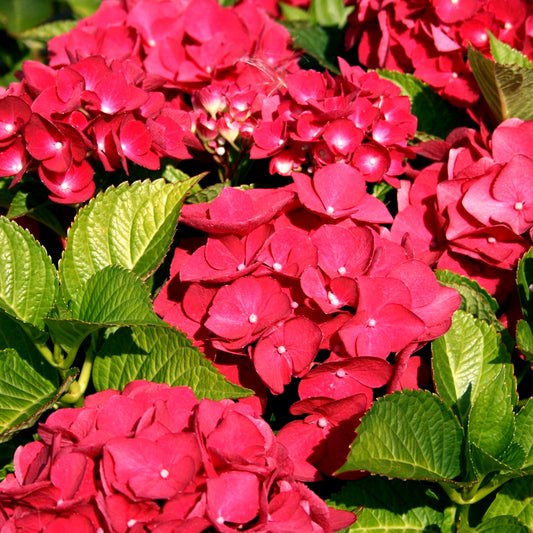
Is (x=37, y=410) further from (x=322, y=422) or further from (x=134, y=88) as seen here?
(x=134, y=88)

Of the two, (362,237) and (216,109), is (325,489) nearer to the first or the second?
(362,237)

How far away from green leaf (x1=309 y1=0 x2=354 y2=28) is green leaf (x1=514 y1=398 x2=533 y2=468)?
3.76 feet

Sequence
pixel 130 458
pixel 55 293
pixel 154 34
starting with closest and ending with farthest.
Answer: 1. pixel 130 458
2. pixel 55 293
3. pixel 154 34

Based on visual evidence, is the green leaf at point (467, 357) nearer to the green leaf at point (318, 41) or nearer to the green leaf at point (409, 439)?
the green leaf at point (409, 439)

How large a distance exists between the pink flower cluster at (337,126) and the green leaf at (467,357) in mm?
266

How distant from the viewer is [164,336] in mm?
963

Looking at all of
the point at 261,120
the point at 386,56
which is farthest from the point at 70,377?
the point at 386,56

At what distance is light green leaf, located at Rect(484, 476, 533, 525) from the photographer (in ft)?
3.14

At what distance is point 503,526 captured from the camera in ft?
2.95

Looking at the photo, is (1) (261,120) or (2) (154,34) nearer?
(1) (261,120)

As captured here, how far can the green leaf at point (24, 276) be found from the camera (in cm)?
101

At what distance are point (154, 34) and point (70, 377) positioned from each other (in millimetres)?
734

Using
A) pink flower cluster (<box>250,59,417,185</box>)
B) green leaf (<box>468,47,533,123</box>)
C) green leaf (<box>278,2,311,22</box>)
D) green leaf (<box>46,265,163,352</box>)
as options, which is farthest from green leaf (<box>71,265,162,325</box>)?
green leaf (<box>278,2,311,22</box>)

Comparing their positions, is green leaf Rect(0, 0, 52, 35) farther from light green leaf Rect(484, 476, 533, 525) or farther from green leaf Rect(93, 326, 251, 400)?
light green leaf Rect(484, 476, 533, 525)
